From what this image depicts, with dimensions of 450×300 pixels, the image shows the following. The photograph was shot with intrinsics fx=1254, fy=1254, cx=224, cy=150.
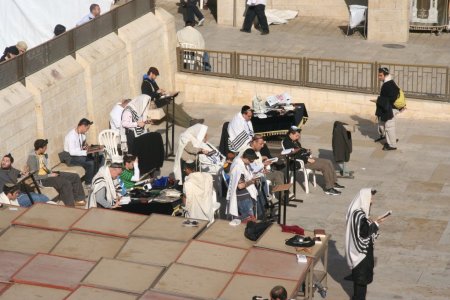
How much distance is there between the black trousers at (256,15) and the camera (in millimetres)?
31844

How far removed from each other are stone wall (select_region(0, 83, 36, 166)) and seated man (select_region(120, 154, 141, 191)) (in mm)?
2126

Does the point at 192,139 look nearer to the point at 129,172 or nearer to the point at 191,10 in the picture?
the point at 129,172

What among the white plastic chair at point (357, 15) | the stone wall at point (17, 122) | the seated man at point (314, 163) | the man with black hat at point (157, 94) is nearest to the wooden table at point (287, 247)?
the seated man at point (314, 163)

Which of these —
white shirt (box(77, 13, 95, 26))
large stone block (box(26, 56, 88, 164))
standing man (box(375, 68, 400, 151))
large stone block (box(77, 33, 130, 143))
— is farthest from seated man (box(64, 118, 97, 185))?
standing man (box(375, 68, 400, 151))

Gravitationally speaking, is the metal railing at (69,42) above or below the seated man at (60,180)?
above

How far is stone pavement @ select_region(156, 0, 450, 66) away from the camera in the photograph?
98.7 ft

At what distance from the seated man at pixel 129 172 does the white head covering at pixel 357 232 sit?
445 cm

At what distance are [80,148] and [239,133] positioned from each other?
2754 mm

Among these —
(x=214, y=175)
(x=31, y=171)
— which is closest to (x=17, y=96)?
(x=31, y=171)

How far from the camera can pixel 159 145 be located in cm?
2186

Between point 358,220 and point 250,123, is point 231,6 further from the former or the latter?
point 358,220

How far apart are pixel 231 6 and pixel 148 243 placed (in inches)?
701

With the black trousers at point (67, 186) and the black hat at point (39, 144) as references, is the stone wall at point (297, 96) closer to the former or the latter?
the black trousers at point (67, 186)

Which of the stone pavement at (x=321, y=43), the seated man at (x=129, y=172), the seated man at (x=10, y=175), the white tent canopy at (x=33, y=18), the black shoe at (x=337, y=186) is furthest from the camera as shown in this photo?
the stone pavement at (x=321, y=43)
